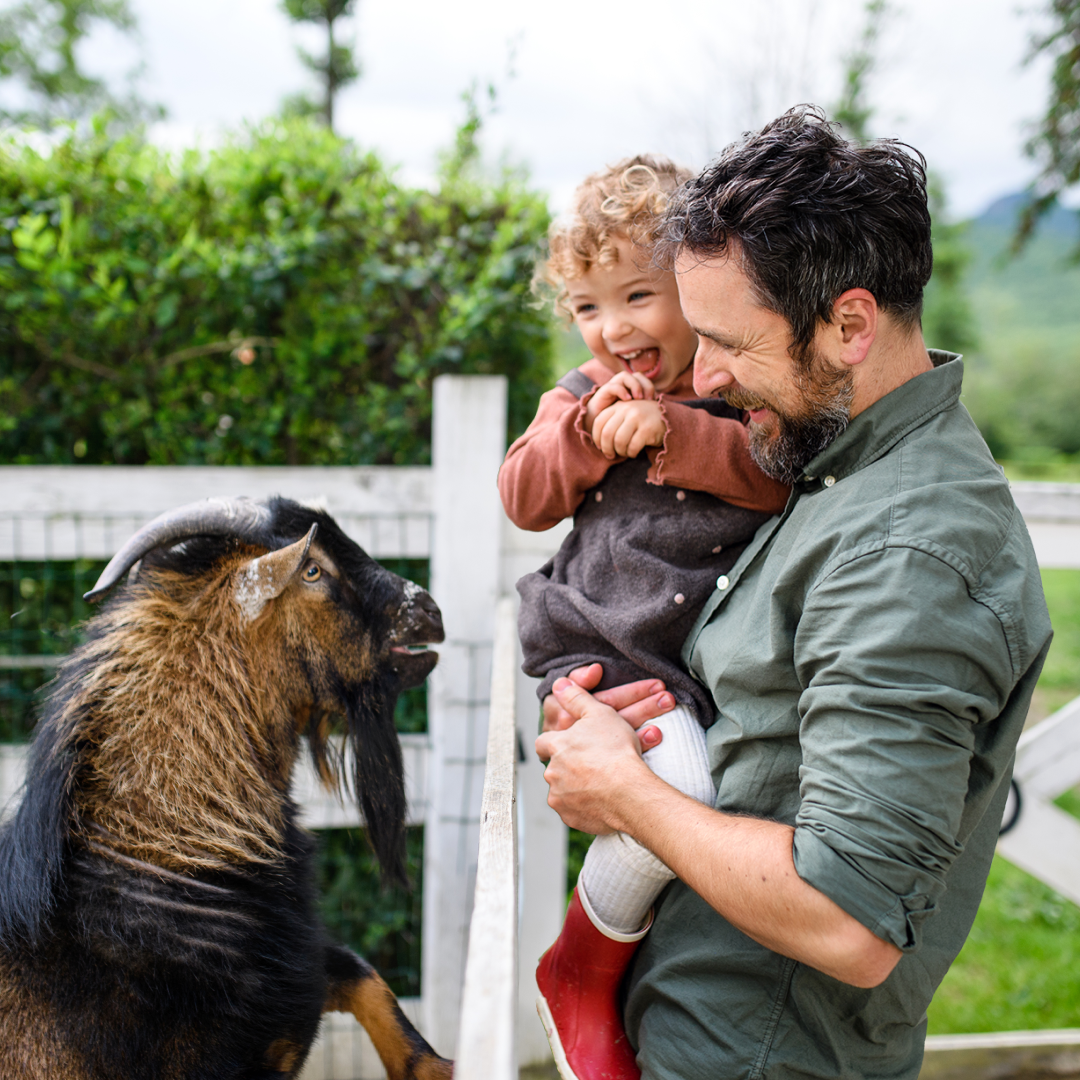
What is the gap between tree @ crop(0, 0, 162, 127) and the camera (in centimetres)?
2070

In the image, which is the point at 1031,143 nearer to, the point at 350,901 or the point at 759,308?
the point at 759,308

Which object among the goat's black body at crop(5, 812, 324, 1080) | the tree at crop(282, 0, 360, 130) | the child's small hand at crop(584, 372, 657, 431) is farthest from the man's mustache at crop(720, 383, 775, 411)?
the tree at crop(282, 0, 360, 130)

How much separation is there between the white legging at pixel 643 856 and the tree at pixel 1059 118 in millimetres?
A: 6190

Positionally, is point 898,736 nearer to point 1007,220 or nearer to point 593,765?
point 593,765

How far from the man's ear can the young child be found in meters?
0.41

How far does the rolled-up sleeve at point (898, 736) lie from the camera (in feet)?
3.67

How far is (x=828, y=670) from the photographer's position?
3.97ft

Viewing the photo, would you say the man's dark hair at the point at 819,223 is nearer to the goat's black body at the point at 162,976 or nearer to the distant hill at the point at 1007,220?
the goat's black body at the point at 162,976

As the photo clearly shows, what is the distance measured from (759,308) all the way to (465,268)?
7.31 ft

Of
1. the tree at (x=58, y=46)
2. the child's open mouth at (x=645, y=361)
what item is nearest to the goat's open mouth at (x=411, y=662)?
the child's open mouth at (x=645, y=361)

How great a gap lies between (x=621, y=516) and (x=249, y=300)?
89.2 inches

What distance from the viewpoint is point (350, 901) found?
→ 11.9 ft

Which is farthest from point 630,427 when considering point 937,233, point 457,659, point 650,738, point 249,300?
point 937,233

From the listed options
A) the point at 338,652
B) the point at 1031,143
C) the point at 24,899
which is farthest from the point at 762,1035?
the point at 1031,143
